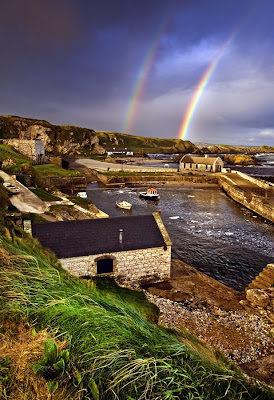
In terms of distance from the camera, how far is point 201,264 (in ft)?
82.1

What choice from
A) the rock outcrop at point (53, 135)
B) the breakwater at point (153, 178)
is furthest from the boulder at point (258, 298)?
the rock outcrop at point (53, 135)

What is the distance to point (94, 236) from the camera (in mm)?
18094

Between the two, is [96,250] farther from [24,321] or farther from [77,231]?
[24,321]

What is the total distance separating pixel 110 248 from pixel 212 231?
2108 centimetres

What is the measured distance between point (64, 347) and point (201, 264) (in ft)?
73.8

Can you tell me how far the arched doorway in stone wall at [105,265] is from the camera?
1745 cm

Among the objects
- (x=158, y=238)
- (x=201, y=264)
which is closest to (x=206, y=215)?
(x=201, y=264)

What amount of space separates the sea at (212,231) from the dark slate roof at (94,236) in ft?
26.5

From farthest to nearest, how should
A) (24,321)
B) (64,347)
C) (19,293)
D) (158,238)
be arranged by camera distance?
(158,238), (19,293), (24,321), (64,347)

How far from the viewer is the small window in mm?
17500

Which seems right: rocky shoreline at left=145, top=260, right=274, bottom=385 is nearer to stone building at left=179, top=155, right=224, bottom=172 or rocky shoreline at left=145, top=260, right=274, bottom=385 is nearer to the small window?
the small window

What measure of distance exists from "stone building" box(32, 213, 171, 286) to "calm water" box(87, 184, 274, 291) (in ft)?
24.0

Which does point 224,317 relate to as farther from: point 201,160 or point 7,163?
point 201,160

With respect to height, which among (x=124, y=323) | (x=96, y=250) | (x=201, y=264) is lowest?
(x=201, y=264)
